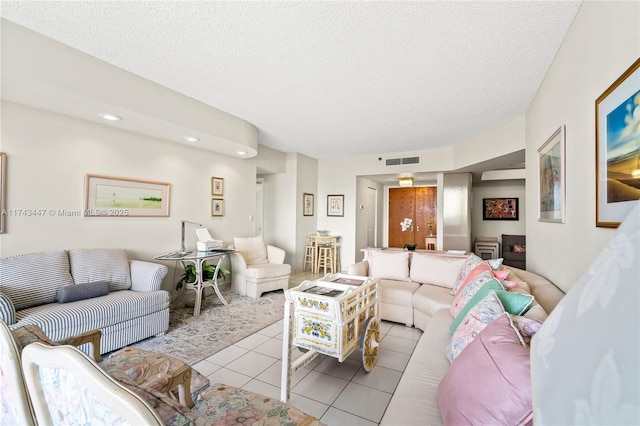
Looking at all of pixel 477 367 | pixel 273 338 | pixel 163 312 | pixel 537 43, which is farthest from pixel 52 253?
pixel 537 43

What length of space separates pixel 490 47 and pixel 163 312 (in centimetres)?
389

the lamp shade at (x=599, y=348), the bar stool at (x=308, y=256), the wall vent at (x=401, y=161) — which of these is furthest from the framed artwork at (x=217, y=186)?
the lamp shade at (x=599, y=348)

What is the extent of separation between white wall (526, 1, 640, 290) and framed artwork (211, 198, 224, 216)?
428 cm

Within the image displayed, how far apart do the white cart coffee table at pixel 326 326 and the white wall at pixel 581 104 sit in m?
1.45

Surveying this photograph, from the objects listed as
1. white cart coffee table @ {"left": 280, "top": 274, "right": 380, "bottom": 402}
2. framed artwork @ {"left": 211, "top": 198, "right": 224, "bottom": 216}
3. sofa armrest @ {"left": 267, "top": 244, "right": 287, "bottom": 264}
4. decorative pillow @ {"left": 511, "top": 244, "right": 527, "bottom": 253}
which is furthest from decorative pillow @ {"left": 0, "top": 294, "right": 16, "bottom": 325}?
decorative pillow @ {"left": 511, "top": 244, "right": 527, "bottom": 253}

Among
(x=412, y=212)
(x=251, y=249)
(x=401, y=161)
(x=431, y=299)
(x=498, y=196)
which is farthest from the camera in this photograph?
(x=412, y=212)

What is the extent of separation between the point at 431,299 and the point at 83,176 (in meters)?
3.99

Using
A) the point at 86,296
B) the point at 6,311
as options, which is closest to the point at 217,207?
the point at 86,296

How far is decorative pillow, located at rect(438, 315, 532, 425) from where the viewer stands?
896mm

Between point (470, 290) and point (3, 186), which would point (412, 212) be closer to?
point (470, 290)

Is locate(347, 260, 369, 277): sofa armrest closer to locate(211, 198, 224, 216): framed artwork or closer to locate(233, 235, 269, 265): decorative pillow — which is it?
locate(233, 235, 269, 265): decorative pillow

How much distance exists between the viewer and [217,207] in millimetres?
4633

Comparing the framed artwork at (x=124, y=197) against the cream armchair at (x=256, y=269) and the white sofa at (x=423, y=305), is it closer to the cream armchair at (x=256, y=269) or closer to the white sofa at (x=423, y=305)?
the cream armchair at (x=256, y=269)

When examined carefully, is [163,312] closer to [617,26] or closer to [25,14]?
[25,14]
